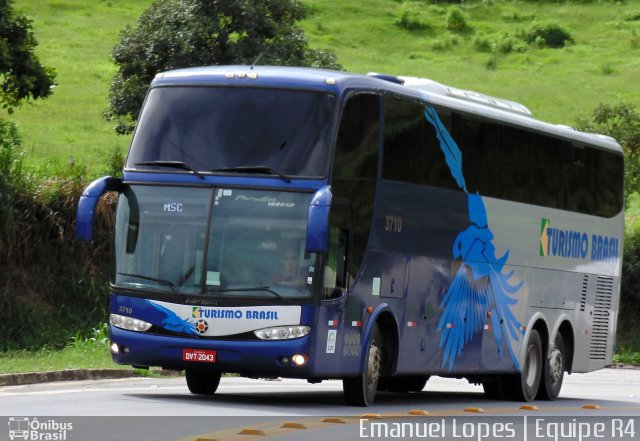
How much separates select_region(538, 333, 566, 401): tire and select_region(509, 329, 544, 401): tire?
7.6 inches

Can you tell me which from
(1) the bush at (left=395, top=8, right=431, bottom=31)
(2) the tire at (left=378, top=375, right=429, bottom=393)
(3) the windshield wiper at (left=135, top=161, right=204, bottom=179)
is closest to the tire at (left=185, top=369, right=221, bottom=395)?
(3) the windshield wiper at (left=135, top=161, right=204, bottom=179)

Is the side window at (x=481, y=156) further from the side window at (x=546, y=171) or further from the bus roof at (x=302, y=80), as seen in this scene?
the side window at (x=546, y=171)

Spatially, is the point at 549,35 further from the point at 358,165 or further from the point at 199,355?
the point at 199,355

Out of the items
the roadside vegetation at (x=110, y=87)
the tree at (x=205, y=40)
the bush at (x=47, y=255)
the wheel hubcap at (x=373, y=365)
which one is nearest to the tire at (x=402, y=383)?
the roadside vegetation at (x=110, y=87)

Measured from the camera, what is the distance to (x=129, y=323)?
18.0m

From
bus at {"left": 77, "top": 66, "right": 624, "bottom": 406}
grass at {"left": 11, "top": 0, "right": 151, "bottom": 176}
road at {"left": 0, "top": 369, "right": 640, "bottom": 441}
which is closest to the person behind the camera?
road at {"left": 0, "top": 369, "right": 640, "bottom": 441}

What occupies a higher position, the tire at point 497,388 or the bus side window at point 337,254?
the bus side window at point 337,254

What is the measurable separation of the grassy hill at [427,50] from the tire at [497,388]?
34.6 m

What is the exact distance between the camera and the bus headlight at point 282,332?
17484mm

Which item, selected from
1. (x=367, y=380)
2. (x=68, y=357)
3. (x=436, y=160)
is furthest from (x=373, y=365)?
(x=68, y=357)

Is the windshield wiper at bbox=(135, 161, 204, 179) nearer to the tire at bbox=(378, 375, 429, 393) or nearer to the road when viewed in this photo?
the road

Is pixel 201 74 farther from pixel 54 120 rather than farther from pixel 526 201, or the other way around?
pixel 54 120

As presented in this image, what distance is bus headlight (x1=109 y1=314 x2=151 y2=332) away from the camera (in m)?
17.9

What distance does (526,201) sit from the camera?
2339 centimetres
